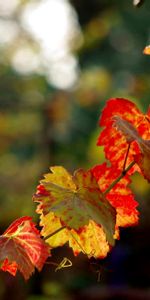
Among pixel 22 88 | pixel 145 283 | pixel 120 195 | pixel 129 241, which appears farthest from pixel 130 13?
pixel 120 195

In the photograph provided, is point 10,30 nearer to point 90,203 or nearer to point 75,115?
point 75,115

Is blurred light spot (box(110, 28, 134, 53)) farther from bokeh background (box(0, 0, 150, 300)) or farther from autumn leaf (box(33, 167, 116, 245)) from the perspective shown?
autumn leaf (box(33, 167, 116, 245))

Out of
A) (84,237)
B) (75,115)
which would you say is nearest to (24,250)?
(84,237)

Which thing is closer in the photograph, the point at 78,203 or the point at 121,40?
the point at 78,203

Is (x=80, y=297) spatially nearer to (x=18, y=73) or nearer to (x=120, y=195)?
(x=120, y=195)

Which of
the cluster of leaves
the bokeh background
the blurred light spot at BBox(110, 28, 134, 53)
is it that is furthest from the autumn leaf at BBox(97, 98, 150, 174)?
the blurred light spot at BBox(110, 28, 134, 53)

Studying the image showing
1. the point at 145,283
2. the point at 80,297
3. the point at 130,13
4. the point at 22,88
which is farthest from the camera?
the point at 22,88
